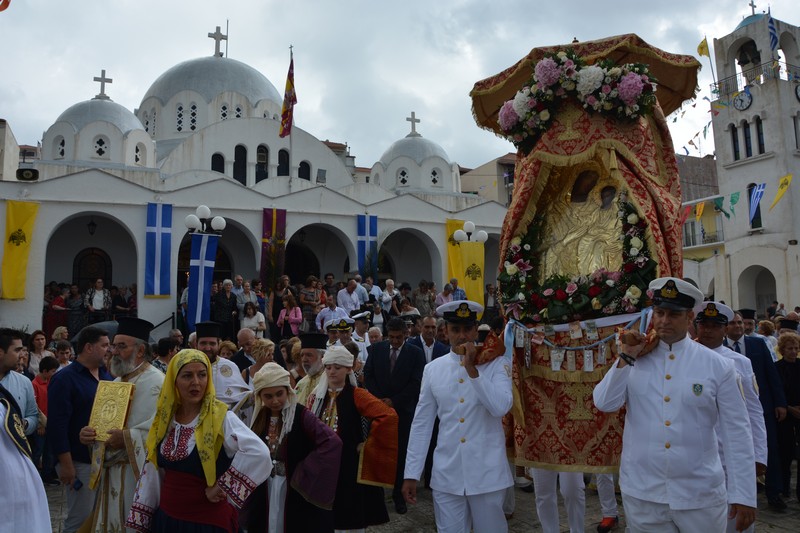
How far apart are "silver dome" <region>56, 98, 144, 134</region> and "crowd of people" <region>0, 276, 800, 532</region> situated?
2304 cm

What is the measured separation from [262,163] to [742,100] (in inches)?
945

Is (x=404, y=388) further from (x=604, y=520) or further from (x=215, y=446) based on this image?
(x=215, y=446)

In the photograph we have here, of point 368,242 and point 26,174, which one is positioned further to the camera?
point 368,242

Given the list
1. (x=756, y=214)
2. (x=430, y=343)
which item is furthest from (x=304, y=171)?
(x=756, y=214)

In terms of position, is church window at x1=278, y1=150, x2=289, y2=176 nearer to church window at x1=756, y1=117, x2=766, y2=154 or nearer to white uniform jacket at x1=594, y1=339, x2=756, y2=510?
church window at x1=756, y1=117, x2=766, y2=154

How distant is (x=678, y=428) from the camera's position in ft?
11.7

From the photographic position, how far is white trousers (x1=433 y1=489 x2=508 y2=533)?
4.26m

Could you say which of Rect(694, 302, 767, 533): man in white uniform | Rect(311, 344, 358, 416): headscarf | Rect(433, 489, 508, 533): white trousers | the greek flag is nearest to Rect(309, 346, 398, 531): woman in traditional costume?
Rect(311, 344, 358, 416): headscarf

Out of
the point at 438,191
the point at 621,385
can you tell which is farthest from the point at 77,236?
the point at 621,385

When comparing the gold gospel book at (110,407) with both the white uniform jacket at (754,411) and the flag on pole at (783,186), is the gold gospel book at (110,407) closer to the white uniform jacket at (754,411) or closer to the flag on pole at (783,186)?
the white uniform jacket at (754,411)

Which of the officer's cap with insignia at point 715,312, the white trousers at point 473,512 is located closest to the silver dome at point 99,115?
the white trousers at point 473,512

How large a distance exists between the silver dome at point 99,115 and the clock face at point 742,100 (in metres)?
28.9

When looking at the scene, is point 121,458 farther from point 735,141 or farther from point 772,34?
point 735,141

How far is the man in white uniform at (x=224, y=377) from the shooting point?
625cm
